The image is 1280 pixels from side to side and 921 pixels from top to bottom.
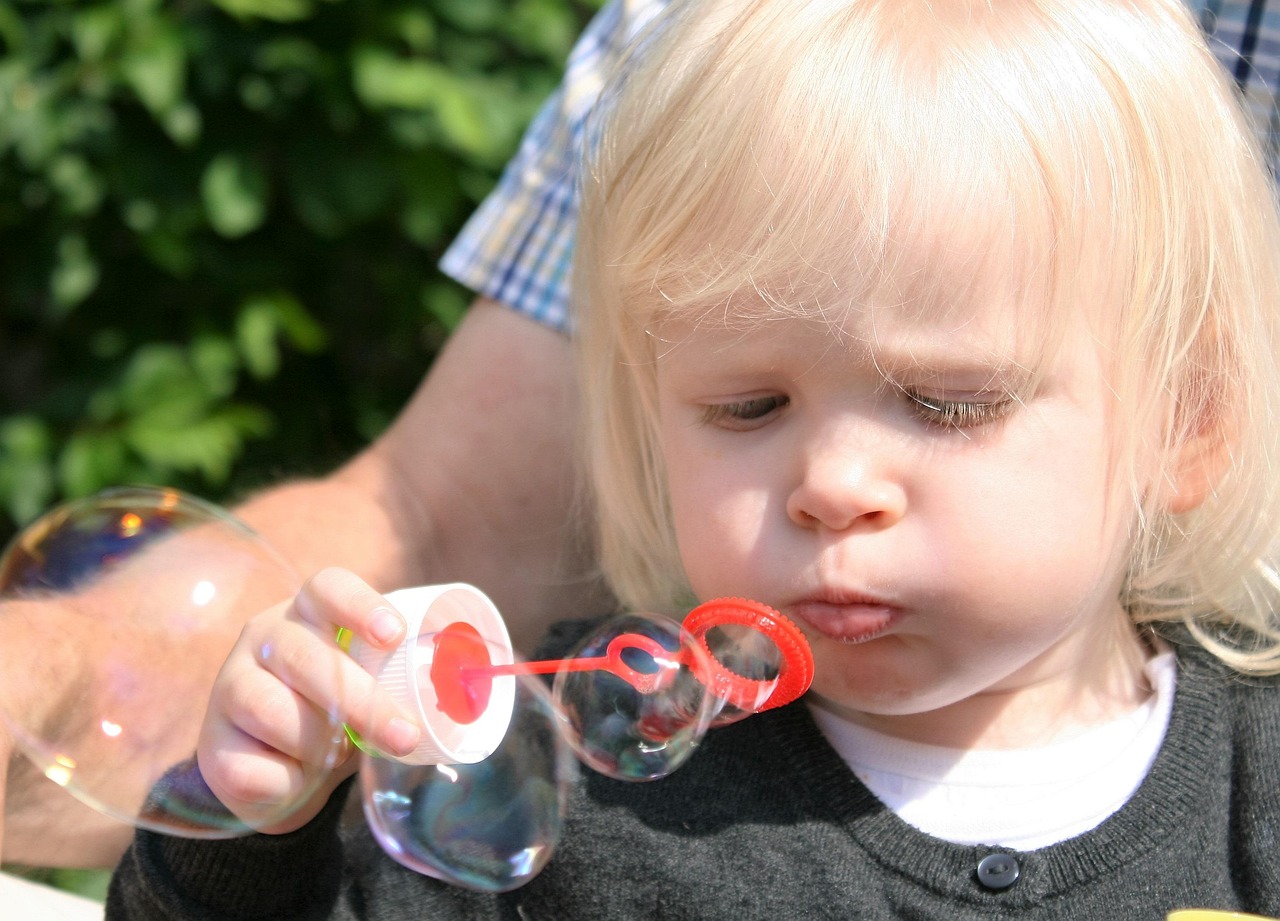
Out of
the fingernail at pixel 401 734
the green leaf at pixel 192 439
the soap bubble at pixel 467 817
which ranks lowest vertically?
the green leaf at pixel 192 439

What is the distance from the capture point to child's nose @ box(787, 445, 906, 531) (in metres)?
1.11

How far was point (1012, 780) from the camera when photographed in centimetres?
136

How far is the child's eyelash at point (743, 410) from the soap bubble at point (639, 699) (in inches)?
7.5

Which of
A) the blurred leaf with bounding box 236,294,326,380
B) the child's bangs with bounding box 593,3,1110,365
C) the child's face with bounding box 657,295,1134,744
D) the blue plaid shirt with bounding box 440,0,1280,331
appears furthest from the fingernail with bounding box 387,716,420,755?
the blurred leaf with bounding box 236,294,326,380

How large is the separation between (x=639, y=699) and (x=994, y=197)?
530 mm

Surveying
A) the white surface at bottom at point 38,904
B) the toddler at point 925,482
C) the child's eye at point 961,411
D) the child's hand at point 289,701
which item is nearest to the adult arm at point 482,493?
the toddler at point 925,482

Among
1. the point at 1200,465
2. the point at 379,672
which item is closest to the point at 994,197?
the point at 1200,465

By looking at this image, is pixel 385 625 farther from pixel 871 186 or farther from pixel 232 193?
pixel 232 193

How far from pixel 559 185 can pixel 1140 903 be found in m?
1.14

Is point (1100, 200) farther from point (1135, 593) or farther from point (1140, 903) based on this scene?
point (1140, 903)

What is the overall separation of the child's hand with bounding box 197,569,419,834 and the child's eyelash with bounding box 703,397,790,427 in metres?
0.34

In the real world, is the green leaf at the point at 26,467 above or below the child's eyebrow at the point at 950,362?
below

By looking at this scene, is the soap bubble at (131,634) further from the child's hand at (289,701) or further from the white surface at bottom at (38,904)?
the white surface at bottom at (38,904)

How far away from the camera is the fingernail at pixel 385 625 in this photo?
1072 millimetres
